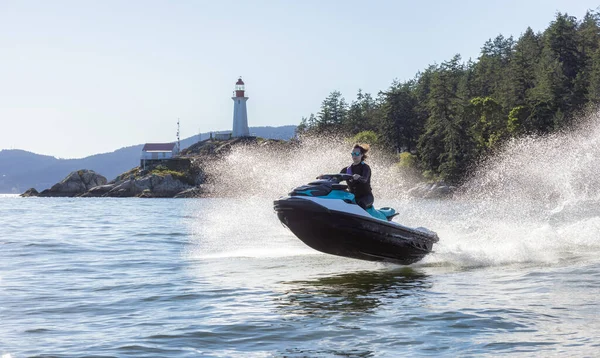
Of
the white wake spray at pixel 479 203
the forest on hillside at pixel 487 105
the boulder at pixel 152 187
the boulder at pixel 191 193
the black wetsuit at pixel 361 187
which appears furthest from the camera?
the boulder at pixel 152 187

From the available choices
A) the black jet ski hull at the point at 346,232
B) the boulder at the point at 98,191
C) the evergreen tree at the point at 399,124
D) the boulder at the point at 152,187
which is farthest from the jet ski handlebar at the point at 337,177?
the boulder at the point at 98,191

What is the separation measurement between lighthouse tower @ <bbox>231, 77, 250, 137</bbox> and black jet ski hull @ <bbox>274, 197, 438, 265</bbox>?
124 m

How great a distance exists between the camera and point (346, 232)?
14547mm

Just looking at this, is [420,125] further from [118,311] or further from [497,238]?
[118,311]

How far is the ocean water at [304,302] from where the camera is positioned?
844cm

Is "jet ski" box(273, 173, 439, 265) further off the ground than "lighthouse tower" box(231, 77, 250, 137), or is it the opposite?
"lighthouse tower" box(231, 77, 250, 137)

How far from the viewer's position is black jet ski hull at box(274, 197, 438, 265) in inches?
566

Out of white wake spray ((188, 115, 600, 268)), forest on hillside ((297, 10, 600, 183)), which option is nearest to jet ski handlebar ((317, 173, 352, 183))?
white wake spray ((188, 115, 600, 268))

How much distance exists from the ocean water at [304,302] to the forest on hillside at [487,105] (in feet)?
223

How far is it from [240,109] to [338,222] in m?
125

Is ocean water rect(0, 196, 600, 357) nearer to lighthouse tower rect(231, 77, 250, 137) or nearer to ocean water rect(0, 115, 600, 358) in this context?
ocean water rect(0, 115, 600, 358)

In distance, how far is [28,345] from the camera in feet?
28.1

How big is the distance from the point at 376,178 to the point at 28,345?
3275 inches

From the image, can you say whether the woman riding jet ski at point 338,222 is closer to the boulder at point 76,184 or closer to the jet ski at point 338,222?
the jet ski at point 338,222
